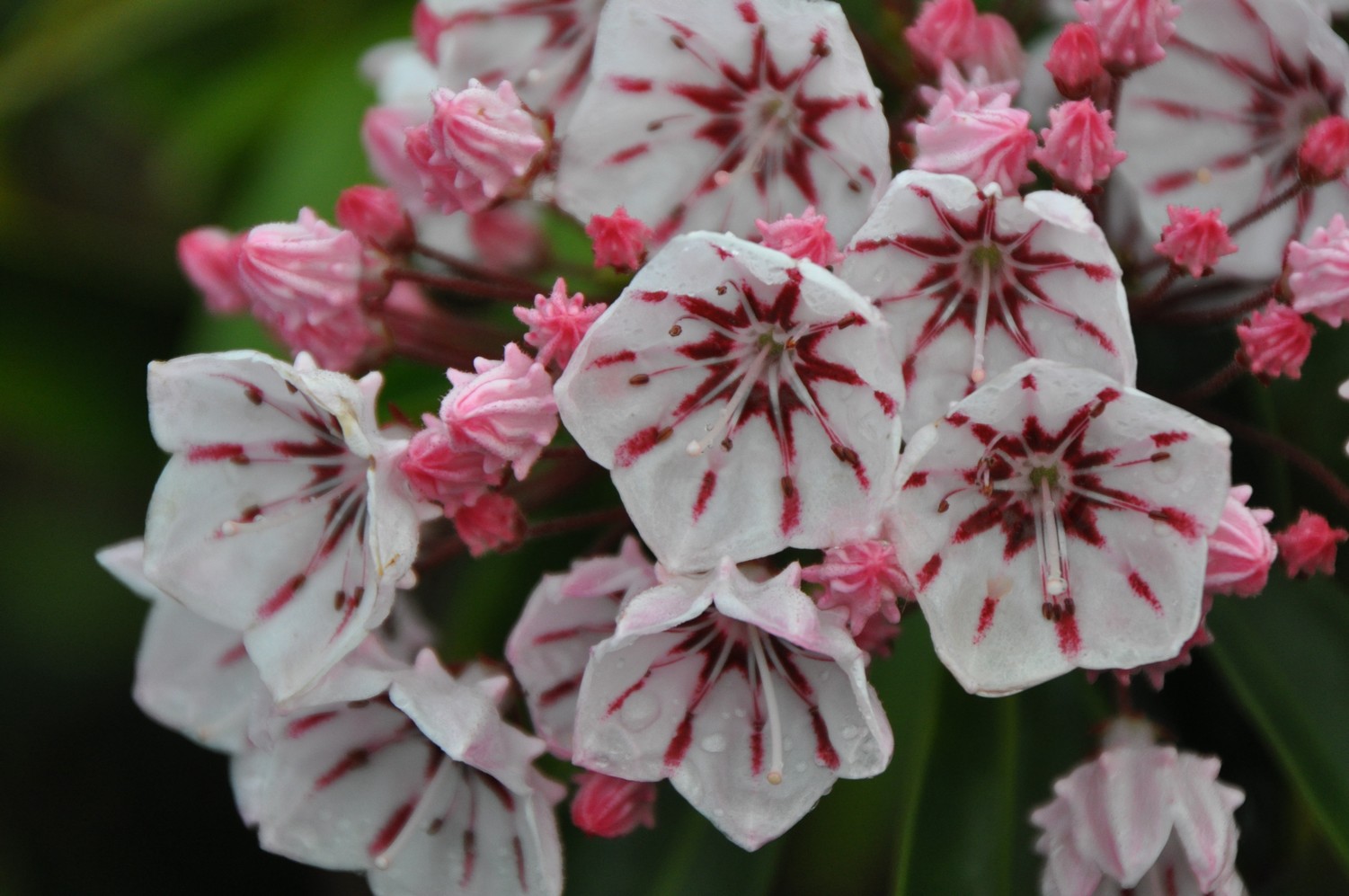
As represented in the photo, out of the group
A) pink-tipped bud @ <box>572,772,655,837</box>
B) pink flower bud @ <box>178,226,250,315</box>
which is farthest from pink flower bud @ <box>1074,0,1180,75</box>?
pink flower bud @ <box>178,226,250,315</box>

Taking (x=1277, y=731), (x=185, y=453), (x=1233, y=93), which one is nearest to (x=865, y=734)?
(x=1277, y=731)

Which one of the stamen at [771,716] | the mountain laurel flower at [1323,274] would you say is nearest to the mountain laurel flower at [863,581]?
the stamen at [771,716]

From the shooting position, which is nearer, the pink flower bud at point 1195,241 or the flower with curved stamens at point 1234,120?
the pink flower bud at point 1195,241

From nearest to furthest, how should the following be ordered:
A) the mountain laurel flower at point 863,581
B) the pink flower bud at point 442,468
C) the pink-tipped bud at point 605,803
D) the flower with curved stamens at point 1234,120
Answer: the mountain laurel flower at point 863,581, the pink flower bud at point 442,468, the pink-tipped bud at point 605,803, the flower with curved stamens at point 1234,120

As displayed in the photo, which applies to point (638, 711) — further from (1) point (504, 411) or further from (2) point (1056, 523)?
(2) point (1056, 523)

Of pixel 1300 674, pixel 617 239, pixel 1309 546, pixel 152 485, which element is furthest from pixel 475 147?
pixel 152 485

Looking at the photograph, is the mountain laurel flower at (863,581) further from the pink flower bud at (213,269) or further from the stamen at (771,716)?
the pink flower bud at (213,269)
